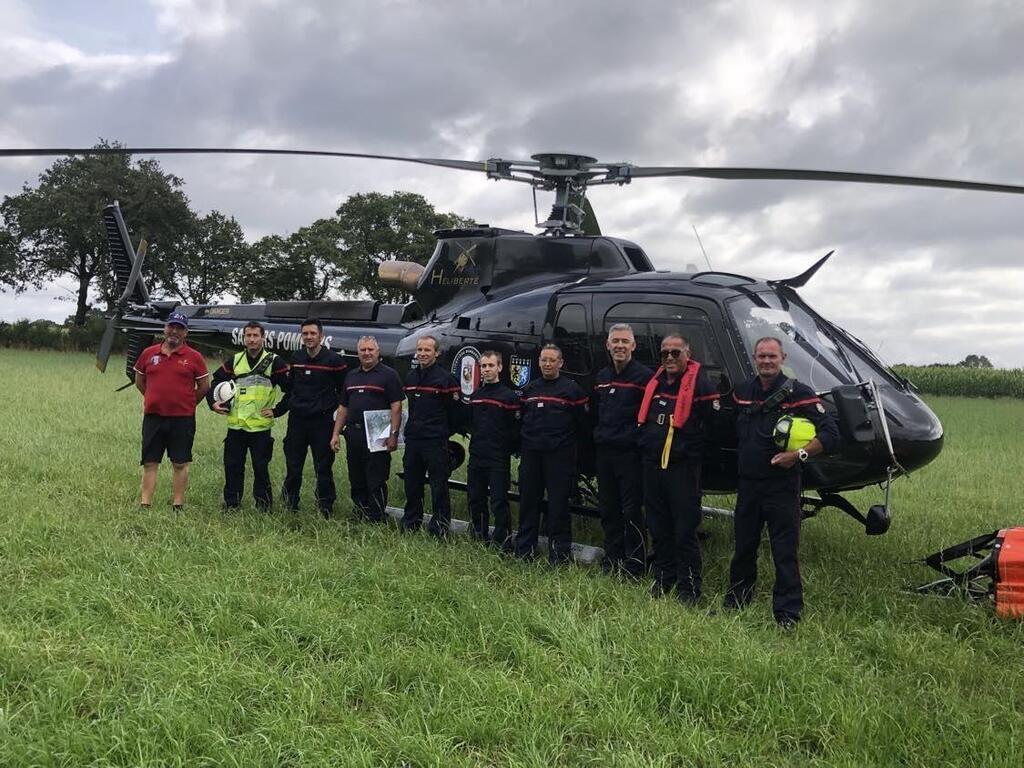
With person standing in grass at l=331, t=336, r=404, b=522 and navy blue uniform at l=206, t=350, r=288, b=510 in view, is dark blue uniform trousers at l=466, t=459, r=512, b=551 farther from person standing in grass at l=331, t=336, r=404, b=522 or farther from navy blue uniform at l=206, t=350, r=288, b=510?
navy blue uniform at l=206, t=350, r=288, b=510

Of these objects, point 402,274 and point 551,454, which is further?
point 402,274

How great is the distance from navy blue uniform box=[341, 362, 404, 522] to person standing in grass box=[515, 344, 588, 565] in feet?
Result: 4.50

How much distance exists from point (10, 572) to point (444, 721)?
3361 mm

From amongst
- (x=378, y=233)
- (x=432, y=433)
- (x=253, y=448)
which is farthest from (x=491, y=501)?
(x=378, y=233)

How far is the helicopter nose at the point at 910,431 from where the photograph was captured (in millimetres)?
5148

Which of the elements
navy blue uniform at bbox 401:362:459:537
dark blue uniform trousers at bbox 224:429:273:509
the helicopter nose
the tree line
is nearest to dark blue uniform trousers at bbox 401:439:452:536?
navy blue uniform at bbox 401:362:459:537

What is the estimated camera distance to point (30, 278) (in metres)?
43.4

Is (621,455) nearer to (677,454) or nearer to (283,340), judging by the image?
(677,454)

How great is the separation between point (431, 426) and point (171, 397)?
2.28 metres

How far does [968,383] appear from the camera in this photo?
40.7 meters

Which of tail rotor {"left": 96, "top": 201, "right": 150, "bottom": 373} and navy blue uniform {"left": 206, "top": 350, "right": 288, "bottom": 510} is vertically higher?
tail rotor {"left": 96, "top": 201, "right": 150, "bottom": 373}

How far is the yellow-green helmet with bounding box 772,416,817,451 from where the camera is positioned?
453 centimetres

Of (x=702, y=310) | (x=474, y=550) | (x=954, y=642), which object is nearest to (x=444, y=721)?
(x=474, y=550)

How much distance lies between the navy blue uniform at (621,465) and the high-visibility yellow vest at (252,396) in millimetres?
3029
